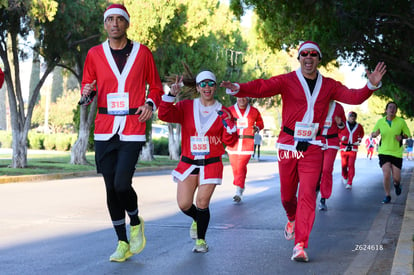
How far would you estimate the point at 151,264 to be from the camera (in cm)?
663

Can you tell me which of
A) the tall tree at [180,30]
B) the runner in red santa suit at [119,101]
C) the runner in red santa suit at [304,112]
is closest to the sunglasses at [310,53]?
the runner in red santa suit at [304,112]

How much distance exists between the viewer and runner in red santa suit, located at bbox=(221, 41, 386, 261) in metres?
7.01

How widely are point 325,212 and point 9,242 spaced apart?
5825 mm

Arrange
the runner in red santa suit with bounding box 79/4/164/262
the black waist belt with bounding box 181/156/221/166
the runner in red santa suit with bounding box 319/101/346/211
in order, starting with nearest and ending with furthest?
the runner in red santa suit with bounding box 79/4/164/262, the black waist belt with bounding box 181/156/221/166, the runner in red santa suit with bounding box 319/101/346/211

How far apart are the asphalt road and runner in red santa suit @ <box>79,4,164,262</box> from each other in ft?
2.35

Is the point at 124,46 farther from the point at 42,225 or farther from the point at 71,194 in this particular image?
the point at 71,194

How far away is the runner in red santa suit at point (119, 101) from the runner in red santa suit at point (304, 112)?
99 cm

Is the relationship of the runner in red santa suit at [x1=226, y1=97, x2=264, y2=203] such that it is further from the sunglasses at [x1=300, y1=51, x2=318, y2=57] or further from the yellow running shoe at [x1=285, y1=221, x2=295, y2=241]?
the sunglasses at [x1=300, y1=51, x2=318, y2=57]

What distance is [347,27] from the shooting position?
1495 cm

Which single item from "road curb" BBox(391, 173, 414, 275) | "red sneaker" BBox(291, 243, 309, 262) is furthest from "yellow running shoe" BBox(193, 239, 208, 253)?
"road curb" BBox(391, 173, 414, 275)

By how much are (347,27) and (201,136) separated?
8462mm

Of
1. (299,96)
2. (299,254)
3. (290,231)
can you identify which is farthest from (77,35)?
(299,254)

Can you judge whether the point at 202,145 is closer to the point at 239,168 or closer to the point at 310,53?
the point at 310,53

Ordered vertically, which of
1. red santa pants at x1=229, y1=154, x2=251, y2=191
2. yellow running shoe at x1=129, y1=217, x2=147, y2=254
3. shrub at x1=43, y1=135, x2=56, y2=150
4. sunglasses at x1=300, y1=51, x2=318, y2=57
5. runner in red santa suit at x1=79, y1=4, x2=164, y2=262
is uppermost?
sunglasses at x1=300, y1=51, x2=318, y2=57
